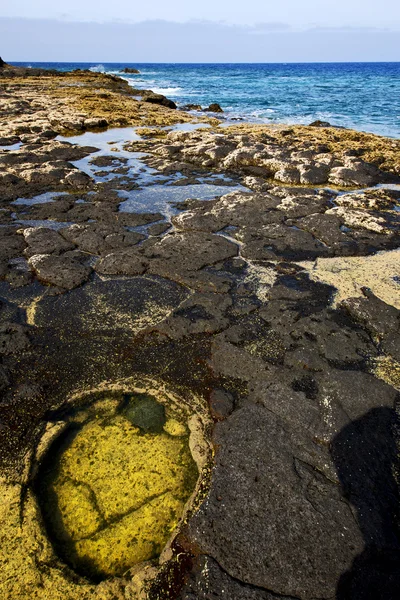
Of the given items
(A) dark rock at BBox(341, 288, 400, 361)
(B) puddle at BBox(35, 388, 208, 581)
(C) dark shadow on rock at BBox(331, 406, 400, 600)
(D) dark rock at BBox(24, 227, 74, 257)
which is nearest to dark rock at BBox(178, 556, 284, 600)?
A: (B) puddle at BBox(35, 388, 208, 581)

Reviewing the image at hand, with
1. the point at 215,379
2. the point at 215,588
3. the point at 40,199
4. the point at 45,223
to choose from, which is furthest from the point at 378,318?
the point at 40,199

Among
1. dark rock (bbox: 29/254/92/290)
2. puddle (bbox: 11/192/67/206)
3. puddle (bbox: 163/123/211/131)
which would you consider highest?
puddle (bbox: 163/123/211/131)

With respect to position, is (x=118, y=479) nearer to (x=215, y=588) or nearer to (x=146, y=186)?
(x=215, y=588)

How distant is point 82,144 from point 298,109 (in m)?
19.0

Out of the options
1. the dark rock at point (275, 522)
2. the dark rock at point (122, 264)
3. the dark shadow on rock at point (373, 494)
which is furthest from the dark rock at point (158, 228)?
the dark shadow on rock at point (373, 494)

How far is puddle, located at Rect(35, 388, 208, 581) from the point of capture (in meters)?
2.30

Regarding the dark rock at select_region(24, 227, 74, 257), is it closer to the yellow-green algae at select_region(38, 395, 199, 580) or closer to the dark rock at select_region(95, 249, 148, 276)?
the dark rock at select_region(95, 249, 148, 276)

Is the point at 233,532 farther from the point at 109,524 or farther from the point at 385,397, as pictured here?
the point at 385,397

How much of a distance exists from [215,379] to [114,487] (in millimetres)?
1312

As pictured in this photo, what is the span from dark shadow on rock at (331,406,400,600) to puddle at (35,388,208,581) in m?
1.08

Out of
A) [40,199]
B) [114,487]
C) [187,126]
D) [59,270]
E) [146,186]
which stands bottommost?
[114,487]

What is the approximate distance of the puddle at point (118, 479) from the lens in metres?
2.30

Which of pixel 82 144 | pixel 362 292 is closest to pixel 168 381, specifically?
pixel 362 292

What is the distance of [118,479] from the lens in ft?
8.70
